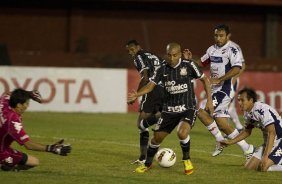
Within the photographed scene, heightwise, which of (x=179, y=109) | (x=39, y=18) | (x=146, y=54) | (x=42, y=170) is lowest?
(x=42, y=170)

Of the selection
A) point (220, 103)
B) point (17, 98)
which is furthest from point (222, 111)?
point (17, 98)

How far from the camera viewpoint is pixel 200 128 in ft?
70.0

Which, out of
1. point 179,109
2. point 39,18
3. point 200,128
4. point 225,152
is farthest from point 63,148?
point 39,18

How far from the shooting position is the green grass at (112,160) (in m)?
11.5

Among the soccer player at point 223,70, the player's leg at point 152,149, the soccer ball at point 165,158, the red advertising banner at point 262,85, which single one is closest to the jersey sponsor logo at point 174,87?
the player's leg at point 152,149

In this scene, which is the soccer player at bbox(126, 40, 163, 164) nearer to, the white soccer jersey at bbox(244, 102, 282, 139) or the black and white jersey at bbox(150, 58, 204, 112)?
the black and white jersey at bbox(150, 58, 204, 112)

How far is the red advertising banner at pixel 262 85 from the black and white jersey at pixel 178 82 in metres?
13.1

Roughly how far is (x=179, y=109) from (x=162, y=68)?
2.27 ft

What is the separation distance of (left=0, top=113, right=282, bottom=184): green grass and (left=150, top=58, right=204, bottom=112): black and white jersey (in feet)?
3.50

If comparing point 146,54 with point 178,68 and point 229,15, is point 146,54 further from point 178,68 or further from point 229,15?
point 229,15

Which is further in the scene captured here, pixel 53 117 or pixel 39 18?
pixel 39 18

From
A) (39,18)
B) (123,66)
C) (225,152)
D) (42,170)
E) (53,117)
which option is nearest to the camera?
(42,170)

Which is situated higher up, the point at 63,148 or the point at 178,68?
the point at 178,68

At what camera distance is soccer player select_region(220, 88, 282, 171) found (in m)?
12.3
